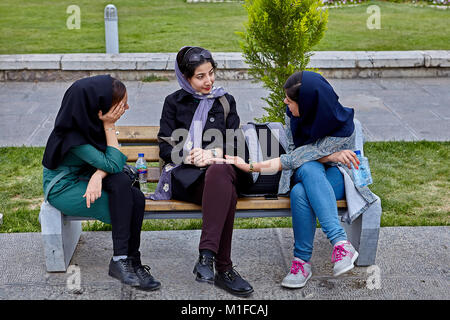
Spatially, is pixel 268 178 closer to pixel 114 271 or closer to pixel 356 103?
pixel 114 271

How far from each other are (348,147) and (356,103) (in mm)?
4140

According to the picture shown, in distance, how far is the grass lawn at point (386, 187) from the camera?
475cm

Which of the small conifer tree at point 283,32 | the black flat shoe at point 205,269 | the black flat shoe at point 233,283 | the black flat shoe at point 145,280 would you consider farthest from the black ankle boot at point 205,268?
the small conifer tree at point 283,32

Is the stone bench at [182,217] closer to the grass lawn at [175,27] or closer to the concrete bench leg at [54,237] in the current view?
the concrete bench leg at [54,237]

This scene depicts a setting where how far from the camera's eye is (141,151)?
4.27 meters

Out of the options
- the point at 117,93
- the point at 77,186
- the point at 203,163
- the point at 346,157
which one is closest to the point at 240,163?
the point at 203,163

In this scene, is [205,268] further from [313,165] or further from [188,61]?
[188,61]

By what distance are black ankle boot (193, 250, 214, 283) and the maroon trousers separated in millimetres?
39

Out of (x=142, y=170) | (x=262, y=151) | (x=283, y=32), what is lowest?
(x=142, y=170)

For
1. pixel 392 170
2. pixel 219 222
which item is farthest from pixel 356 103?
pixel 219 222

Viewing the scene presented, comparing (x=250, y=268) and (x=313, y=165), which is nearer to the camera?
(x=313, y=165)

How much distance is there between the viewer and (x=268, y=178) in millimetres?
4000

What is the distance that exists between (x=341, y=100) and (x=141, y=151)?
4.31m
